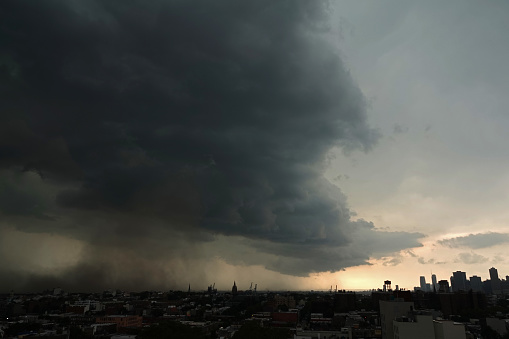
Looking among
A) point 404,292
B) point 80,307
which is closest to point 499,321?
point 404,292

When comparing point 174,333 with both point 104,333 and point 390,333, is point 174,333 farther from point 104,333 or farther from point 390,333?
point 104,333

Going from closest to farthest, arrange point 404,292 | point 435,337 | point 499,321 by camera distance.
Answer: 1. point 435,337
2. point 404,292
3. point 499,321

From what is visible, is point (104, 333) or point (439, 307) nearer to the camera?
point (104, 333)

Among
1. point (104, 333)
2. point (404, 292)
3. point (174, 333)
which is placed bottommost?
point (104, 333)

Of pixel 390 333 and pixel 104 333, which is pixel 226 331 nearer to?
pixel 104 333

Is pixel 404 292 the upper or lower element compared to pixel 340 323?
upper

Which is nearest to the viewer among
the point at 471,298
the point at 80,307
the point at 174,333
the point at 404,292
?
the point at 174,333

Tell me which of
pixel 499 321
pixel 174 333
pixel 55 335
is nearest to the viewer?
pixel 174 333

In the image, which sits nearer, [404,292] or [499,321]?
[404,292]

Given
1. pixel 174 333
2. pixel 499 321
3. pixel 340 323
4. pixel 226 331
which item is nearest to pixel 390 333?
pixel 174 333
